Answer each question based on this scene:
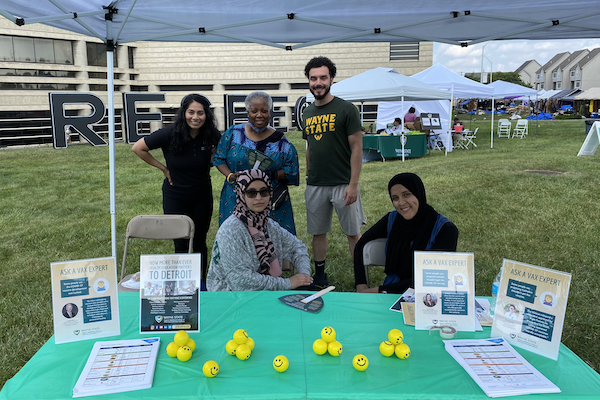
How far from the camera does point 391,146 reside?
1311 cm

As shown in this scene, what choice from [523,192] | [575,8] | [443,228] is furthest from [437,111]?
[443,228]

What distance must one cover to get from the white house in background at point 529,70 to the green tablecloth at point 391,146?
293 ft

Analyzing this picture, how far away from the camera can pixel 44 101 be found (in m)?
30.4

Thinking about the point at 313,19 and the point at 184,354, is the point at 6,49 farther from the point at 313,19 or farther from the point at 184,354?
the point at 184,354

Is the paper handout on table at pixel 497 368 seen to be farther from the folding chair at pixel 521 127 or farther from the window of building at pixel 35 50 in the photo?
the window of building at pixel 35 50

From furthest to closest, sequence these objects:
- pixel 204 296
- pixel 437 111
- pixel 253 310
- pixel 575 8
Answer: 1. pixel 437 111
2. pixel 575 8
3. pixel 204 296
4. pixel 253 310

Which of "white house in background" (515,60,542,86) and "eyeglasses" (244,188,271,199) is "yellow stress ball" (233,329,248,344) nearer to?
"eyeglasses" (244,188,271,199)

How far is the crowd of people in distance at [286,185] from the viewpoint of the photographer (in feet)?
8.54

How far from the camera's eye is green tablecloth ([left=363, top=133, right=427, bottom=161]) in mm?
13016

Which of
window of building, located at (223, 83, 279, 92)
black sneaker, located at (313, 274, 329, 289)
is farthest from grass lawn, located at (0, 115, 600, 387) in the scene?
window of building, located at (223, 83, 279, 92)

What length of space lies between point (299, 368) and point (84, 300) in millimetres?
875

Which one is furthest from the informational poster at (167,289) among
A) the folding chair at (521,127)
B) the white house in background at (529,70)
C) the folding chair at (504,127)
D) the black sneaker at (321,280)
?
the white house in background at (529,70)

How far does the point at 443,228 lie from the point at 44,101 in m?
34.3

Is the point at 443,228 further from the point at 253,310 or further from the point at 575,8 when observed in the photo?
the point at 575,8
